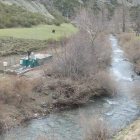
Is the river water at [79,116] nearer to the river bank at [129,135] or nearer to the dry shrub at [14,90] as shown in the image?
the river bank at [129,135]

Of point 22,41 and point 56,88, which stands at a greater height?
point 22,41

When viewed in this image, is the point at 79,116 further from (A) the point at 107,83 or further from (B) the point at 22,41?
(B) the point at 22,41

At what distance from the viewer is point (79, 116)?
15.1m

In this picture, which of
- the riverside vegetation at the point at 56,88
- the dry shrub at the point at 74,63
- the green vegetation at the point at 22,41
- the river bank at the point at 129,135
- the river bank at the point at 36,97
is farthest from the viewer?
the green vegetation at the point at 22,41

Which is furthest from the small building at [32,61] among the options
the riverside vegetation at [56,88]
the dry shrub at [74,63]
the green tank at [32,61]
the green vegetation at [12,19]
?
the green vegetation at [12,19]

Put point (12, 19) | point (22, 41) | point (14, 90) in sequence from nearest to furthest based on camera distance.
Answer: point (14, 90) → point (22, 41) → point (12, 19)

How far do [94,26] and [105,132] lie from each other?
18852 millimetres

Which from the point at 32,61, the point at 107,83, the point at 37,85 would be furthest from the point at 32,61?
the point at 107,83

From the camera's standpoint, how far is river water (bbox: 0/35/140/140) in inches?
500

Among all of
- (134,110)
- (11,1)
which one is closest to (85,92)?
(134,110)

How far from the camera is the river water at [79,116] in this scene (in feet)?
41.7

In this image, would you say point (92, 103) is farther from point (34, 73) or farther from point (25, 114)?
point (34, 73)

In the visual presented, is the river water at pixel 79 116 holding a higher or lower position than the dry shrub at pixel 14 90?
lower

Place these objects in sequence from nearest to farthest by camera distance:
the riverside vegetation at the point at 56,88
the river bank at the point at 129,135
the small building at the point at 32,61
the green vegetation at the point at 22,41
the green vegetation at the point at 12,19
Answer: the river bank at the point at 129,135
the riverside vegetation at the point at 56,88
the small building at the point at 32,61
the green vegetation at the point at 22,41
the green vegetation at the point at 12,19
